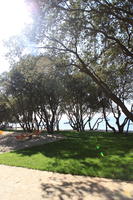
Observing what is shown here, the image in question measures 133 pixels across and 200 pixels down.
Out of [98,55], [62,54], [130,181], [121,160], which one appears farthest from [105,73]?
[130,181]

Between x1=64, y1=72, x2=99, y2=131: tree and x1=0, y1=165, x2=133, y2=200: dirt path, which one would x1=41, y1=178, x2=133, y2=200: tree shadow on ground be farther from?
x1=64, y1=72, x2=99, y2=131: tree

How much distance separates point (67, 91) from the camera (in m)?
26.3

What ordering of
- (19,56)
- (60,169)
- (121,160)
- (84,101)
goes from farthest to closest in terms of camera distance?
1. (84,101)
2. (19,56)
3. (121,160)
4. (60,169)

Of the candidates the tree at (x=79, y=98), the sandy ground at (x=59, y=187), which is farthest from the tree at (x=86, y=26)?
the tree at (x=79, y=98)

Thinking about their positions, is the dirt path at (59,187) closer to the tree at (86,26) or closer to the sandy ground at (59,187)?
the sandy ground at (59,187)

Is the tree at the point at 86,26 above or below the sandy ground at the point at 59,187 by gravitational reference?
above

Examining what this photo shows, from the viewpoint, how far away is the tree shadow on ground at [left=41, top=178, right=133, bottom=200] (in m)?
4.77

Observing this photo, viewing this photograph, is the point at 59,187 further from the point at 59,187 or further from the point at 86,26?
the point at 86,26

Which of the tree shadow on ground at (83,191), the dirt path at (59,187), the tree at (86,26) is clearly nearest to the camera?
the tree shadow on ground at (83,191)

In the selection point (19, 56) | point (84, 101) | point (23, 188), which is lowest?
point (23, 188)

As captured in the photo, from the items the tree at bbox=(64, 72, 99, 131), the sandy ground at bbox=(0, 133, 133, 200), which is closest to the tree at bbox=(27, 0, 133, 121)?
the sandy ground at bbox=(0, 133, 133, 200)

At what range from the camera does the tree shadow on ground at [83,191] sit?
4766mm

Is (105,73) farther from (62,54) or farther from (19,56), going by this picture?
(19,56)

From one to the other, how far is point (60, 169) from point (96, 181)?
5.99 feet
